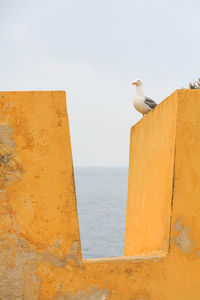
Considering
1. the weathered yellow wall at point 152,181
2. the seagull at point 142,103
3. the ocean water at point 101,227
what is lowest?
the ocean water at point 101,227

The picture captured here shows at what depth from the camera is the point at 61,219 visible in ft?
14.4

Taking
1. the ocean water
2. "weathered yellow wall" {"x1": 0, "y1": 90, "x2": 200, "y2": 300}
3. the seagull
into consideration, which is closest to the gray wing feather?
the seagull

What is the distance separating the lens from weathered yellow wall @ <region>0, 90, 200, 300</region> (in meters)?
4.30

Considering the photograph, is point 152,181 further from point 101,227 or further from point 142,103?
point 101,227

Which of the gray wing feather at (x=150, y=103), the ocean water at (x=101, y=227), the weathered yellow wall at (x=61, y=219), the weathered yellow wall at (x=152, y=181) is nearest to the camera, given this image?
the weathered yellow wall at (x=61, y=219)

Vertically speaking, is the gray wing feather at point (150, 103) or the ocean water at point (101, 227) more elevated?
the gray wing feather at point (150, 103)

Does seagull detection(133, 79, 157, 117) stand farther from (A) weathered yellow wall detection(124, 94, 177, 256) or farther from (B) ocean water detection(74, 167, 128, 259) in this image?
(B) ocean water detection(74, 167, 128, 259)

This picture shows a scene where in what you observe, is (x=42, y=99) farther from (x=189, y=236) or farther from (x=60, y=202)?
(x=189, y=236)

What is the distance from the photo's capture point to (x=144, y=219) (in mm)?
5738

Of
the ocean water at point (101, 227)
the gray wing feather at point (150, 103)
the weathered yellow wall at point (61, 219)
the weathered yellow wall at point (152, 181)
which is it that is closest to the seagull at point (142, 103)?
the gray wing feather at point (150, 103)

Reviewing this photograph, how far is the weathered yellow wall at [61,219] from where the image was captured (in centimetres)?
430

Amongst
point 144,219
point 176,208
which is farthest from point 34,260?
point 144,219

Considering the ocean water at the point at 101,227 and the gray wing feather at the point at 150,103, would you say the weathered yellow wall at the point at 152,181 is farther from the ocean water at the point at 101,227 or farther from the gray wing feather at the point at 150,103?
the ocean water at the point at 101,227

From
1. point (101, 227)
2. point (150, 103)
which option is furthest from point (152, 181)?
point (101, 227)
